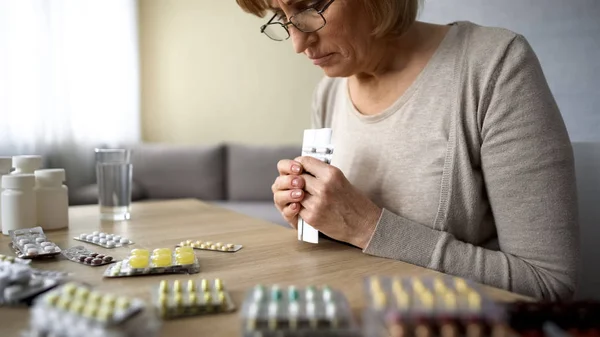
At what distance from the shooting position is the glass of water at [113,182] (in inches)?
45.8

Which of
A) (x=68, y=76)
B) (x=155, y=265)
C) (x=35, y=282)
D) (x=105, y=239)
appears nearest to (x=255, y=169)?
(x=68, y=76)

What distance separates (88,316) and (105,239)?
0.56 m

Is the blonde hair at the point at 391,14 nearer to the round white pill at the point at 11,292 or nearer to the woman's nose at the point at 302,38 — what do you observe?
the woman's nose at the point at 302,38

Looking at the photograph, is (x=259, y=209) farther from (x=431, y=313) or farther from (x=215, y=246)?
(x=431, y=313)

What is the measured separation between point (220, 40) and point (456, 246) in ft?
9.95

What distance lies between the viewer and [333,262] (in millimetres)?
789

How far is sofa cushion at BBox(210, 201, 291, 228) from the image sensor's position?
261 cm

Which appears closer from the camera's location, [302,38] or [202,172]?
[302,38]

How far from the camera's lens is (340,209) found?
34.2 inches

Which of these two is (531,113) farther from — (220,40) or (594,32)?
(220,40)

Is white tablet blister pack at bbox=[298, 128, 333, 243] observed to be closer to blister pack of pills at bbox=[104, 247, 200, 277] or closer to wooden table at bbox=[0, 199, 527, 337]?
wooden table at bbox=[0, 199, 527, 337]

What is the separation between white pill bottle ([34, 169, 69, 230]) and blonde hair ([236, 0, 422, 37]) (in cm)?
60

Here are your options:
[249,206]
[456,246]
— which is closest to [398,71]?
[456,246]

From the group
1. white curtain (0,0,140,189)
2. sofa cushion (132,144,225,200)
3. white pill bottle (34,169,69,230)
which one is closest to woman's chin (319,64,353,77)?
white pill bottle (34,169,69,230)
